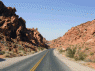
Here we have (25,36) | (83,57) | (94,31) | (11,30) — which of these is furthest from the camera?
(25,36)

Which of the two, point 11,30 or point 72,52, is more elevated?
point 11,30

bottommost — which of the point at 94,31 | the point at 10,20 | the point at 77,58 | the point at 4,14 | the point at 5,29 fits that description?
the point at 77,58

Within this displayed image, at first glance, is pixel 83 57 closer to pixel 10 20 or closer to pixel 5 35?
pixel 5 35

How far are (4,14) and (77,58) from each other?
125 feet

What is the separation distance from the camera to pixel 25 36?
50.9 metres

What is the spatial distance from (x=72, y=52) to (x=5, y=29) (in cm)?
2953

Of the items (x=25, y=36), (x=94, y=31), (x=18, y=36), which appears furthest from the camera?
(x=25, y=36)

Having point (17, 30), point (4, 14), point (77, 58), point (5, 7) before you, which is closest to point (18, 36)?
point (17, 30)

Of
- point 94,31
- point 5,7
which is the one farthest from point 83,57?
point 5,7

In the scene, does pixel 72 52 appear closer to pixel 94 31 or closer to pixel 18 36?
pixel 94 31

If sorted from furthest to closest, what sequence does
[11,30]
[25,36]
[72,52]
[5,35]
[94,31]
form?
[25,36] < [11,30] < [5,35] < [94,31] < [72,52]

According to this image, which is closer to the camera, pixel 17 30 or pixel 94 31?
pixel 94 31

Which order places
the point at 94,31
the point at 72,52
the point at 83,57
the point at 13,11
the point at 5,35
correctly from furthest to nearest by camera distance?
the point at 13,11
the point at 5,35
the point at 94,31
the point at 72,52
the point at 83,57

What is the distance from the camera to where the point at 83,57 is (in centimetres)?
1599
